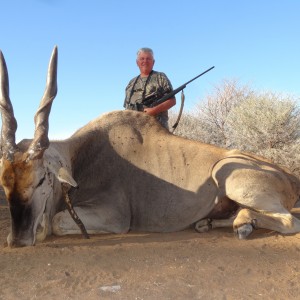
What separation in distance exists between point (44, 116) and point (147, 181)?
1.36 m

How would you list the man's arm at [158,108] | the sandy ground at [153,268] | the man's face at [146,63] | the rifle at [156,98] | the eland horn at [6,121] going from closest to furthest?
Result: the sandy ground at [153,268], the eland horn at [6,121], the man's arm at [158,108], the rifle at [156,98], the man's face at [146,63]

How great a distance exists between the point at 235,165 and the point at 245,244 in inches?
42.2

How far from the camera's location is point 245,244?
12.3 feet

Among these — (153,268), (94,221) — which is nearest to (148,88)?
(94,221)

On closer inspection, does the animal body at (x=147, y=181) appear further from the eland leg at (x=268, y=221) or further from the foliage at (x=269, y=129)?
the foliage at (x=269, y=129)

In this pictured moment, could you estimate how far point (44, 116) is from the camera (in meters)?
3.93

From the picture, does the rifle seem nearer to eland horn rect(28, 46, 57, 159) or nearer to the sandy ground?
eland horn rect(28, 46, 57, 159)

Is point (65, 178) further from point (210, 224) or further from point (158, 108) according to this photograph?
point (158, 108)

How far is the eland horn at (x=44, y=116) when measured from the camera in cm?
368

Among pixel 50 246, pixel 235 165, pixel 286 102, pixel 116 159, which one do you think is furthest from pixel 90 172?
pixel 286 102

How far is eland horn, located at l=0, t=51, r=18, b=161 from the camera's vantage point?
3582 millimetres

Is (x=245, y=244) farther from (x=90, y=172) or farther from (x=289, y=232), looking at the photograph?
(x=90, y=172)

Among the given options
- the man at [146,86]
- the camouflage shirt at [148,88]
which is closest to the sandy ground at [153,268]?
the man at [146,86]

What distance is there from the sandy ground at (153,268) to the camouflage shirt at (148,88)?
2.64 meters
